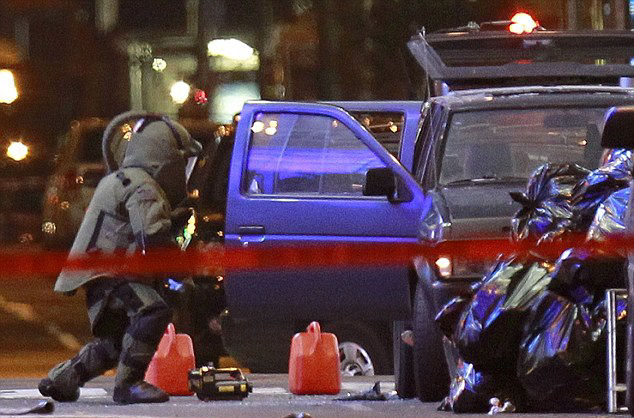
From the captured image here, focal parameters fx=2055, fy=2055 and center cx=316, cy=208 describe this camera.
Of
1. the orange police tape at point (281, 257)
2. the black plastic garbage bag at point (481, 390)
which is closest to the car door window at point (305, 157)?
the orange police tape at point (281, 257)

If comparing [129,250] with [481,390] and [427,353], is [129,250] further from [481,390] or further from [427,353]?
[481,390]

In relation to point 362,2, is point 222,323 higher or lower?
lower

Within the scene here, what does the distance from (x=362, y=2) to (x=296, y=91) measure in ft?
9.74

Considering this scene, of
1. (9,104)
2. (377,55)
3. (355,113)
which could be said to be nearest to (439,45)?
(355,113)

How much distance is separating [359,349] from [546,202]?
403 cm

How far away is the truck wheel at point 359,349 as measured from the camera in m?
13.1

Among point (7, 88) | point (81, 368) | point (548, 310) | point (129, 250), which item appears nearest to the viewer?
point (548, 310)

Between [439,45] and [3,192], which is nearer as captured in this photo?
[439,45]

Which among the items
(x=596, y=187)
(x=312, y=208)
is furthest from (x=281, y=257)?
(x=596, y=187)

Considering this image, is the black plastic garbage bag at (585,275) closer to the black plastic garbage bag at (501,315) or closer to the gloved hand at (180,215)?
the black plastic garbage bag at (501,315)

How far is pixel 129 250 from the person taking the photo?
11336 mm

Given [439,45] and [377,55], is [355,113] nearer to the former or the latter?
[439,45]

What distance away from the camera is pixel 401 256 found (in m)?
11.8

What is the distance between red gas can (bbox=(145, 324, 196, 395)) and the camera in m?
12.5
